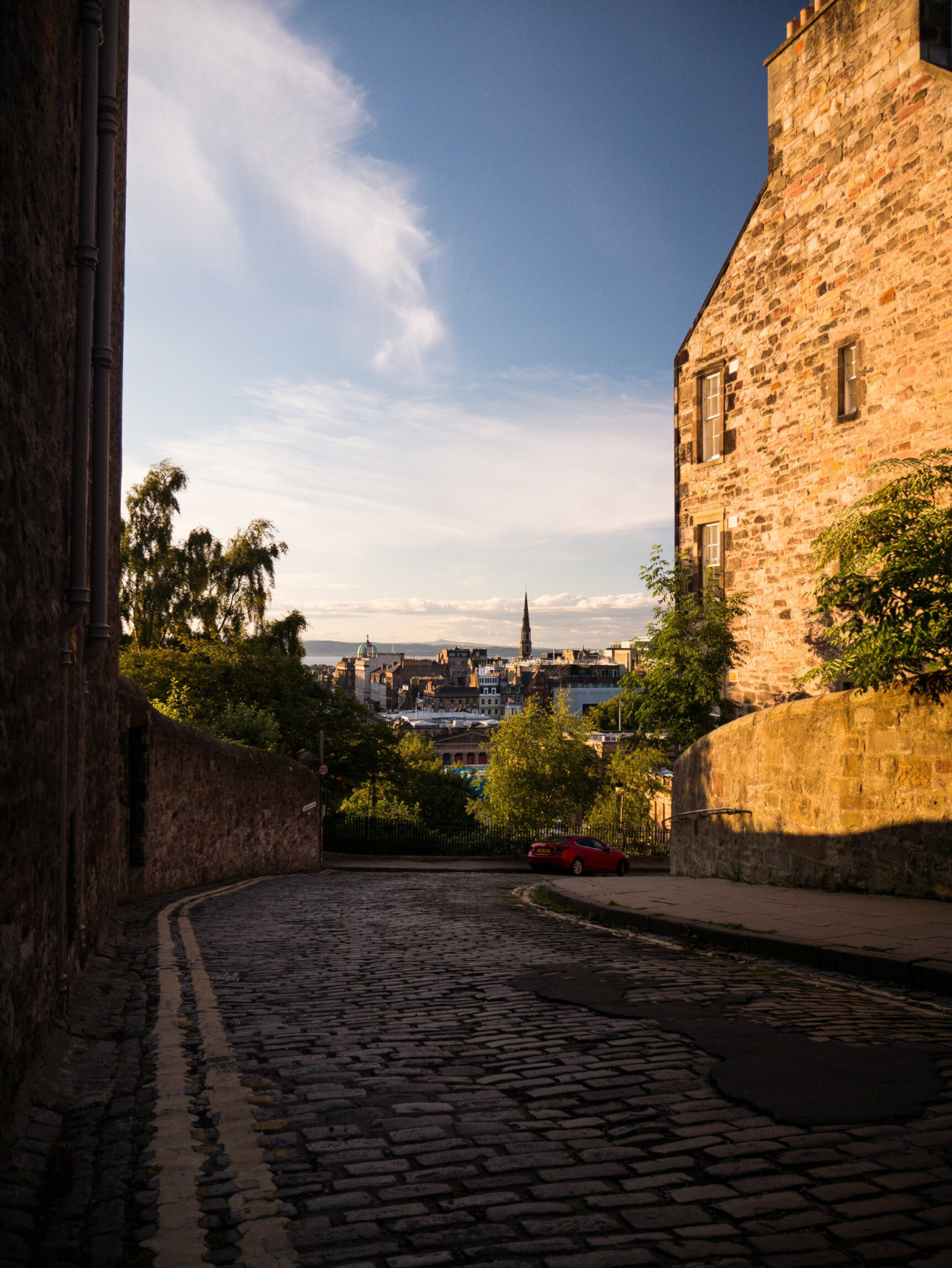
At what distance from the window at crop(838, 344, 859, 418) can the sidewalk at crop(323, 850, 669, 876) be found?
1780 cm

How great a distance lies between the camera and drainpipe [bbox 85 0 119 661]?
728 centimetres

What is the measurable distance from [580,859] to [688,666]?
11619 millimetres

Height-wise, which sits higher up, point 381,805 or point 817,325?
point 817,325

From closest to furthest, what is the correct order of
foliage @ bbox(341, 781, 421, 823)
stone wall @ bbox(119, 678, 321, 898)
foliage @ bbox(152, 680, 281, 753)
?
stone wall @ bbox(119, 678, 321, 898) < foliage @ bbox(152, 680, 281, 753) < foliage @ bbox(341, 781, 421, 823)

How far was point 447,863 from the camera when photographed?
3309cm

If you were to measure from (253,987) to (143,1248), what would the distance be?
408 cm

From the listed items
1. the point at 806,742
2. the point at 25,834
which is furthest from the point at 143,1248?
the point at 806,742

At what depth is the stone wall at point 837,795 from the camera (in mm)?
10383

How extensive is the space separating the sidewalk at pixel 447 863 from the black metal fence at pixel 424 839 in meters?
0.50

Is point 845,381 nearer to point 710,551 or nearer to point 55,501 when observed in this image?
point 710,551

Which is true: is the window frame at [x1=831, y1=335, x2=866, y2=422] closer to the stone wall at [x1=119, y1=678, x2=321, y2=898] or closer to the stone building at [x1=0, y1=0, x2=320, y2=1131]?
the stone building at [x1=0, y1=0, x2=320, y2=1131]

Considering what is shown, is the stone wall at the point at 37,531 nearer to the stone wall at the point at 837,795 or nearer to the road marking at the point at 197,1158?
the road marking at the point at 197,1158

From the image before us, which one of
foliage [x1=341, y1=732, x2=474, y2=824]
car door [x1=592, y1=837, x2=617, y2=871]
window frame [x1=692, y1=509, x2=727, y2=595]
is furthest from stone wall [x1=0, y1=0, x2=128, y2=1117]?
foliage [x1=341, y1=732, x2=474, y2=824]

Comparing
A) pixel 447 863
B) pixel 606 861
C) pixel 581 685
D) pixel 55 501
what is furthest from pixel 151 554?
pixel 581 685
